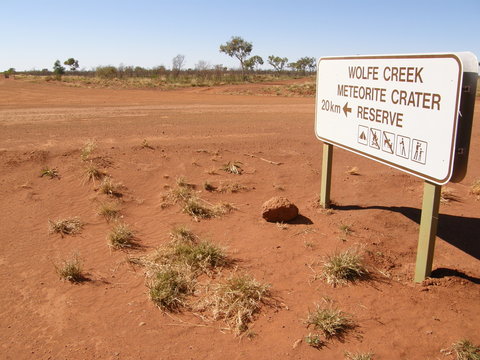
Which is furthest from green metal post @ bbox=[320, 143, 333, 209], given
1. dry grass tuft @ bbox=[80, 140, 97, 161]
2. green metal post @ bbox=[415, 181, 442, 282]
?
dry grass tuft @ bbox=[80, 140, 97, 161]

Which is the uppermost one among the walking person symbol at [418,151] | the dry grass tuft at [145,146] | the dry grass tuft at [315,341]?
the walking person symbol at [418,151]

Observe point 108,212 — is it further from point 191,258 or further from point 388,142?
point 388,142

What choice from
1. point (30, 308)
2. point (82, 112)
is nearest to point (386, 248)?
point (30, 308)

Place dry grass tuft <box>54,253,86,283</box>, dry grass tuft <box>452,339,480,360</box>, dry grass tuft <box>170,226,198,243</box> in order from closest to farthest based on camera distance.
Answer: dry grass tuft <box>452,339,480,360</box>, dry grass tuft <box>54,253,86,283</box>, dry grass tuft <box>170,226,198,243</box>

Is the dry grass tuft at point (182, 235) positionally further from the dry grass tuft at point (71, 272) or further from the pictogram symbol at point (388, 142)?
the pictogram symbol at point (388, 142)

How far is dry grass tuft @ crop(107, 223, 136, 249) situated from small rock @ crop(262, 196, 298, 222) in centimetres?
188

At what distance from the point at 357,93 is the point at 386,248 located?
193 cm

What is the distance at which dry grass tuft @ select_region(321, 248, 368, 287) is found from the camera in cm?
485

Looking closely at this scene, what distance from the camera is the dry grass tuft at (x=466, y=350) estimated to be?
3588 millimetres

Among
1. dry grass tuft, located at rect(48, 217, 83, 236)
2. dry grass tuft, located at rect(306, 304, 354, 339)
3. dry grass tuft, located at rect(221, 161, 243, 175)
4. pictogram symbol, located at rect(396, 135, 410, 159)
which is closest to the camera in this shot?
dry grass tuft, located at rect(306, 304, 354, 339)

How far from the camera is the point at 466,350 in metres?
3.67

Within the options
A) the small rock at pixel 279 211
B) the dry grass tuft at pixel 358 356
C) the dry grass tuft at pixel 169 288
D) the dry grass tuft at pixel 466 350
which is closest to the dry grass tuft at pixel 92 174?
the small rock at pixel 279 211

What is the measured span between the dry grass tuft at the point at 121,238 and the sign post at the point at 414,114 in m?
3.08

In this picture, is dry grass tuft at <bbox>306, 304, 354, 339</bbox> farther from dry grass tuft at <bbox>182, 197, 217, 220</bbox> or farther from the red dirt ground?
dry grass tuft at <bbox>182, 197, 217, 220</bbox>
